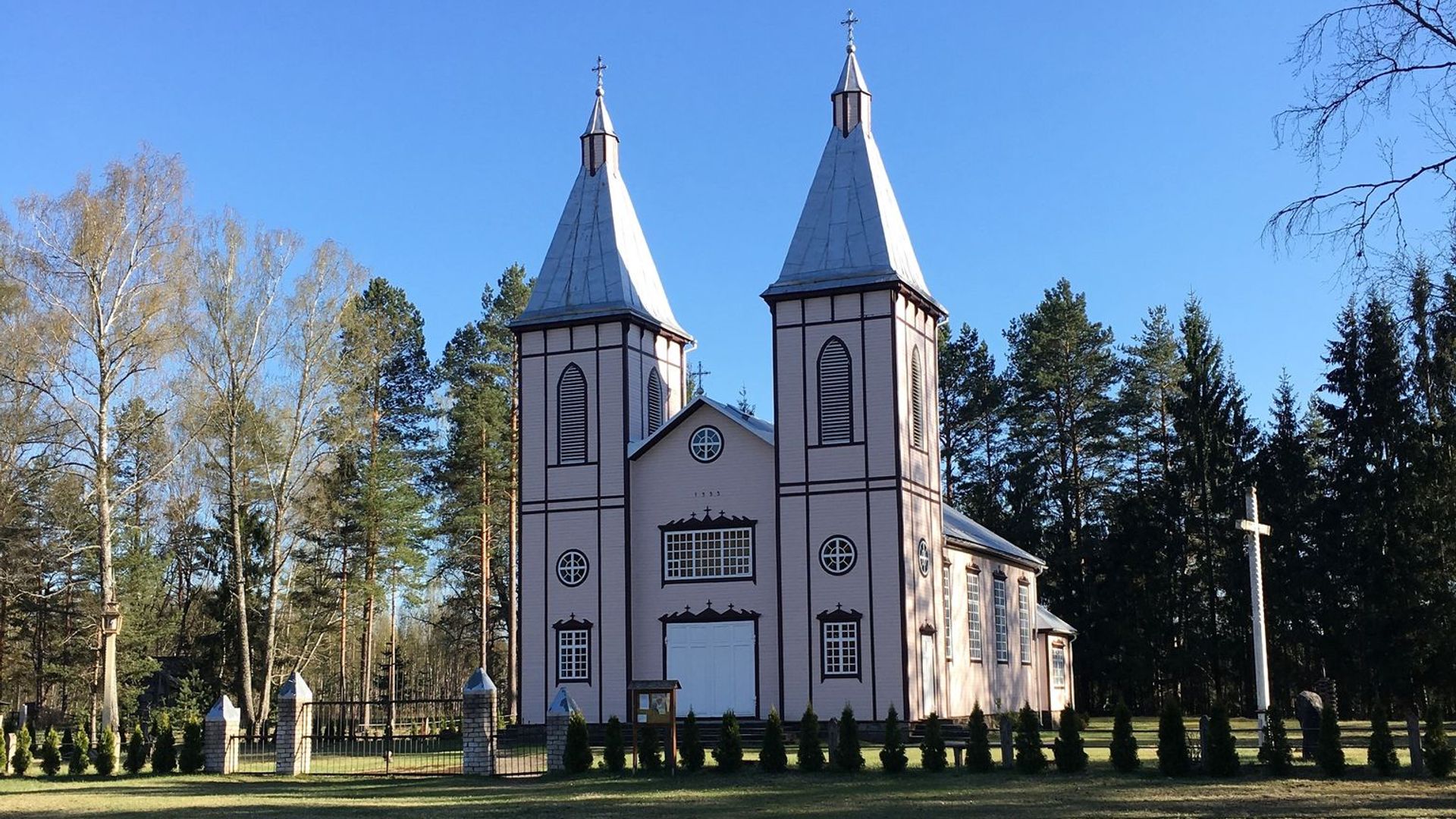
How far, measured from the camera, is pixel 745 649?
3162 cm

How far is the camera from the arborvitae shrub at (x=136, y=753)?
26.8m

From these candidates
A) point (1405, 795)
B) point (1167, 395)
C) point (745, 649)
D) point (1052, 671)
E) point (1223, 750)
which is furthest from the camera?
point (1167, 395)

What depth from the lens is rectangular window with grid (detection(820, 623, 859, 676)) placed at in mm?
30328

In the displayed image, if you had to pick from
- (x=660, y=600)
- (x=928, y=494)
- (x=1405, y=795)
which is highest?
(x=928, y=494)

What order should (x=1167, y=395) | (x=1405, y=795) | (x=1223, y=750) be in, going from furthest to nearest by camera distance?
(x=1167, y=395) → (x=1223, y=750) → (x=1405, y=795)

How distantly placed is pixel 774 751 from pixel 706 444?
1124 centimetres

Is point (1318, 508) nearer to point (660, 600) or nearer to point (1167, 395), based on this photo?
point (1167, 395)

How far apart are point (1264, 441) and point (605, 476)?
25601 millimetres

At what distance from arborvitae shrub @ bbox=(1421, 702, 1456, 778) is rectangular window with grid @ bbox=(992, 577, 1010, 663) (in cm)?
1783

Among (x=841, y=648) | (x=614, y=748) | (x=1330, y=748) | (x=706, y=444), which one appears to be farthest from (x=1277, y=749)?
(x=706, y=444)

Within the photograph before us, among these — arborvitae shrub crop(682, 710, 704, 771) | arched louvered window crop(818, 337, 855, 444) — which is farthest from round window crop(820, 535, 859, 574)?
arborvitae shrub crop(682, 710, 704, 771)

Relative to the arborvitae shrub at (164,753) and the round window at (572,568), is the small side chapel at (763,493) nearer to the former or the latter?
the round window at (572,568)

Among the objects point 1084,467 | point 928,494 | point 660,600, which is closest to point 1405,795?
point 928,494

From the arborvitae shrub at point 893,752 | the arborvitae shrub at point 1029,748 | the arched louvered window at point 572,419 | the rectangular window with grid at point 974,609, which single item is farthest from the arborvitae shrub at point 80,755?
the rectangular window with grid at point 974,609
